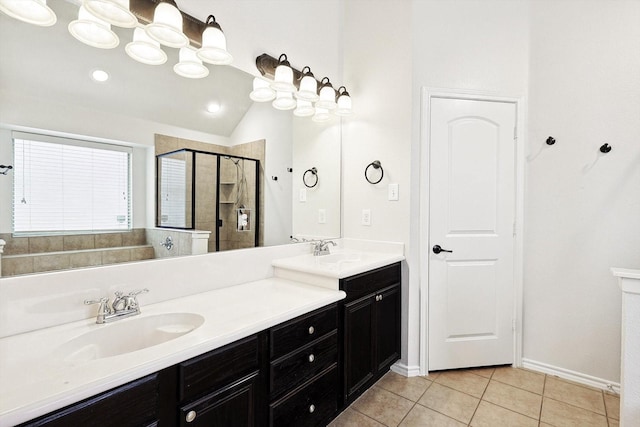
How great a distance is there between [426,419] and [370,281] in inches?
33.9

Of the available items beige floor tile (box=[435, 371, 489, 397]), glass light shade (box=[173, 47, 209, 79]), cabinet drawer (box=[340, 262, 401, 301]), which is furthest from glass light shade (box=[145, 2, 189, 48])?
beige floor tile (box=[435, 371, 489, 397])

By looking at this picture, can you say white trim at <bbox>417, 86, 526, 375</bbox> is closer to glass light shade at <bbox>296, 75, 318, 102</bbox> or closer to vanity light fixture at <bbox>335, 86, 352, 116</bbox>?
vanity light fixture at <bbox>335, 86, 352, 116</bbox>

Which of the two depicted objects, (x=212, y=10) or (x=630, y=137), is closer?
(x=212, y=10)

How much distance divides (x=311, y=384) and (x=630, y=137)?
102 inches

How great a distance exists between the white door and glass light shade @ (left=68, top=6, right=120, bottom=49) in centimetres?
201

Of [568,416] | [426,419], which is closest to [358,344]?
[426,419]

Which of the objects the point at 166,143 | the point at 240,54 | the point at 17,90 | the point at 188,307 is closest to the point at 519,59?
the point at 240,54

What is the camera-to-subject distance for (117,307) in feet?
3.91

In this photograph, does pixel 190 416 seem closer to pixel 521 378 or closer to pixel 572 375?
pixel 521 378

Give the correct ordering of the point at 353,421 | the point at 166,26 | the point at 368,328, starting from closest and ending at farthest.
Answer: the point at 166,26
the point at 353,421
the point at 368,328

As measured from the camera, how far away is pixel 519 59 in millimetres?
2357

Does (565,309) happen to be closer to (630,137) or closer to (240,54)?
(630,137)

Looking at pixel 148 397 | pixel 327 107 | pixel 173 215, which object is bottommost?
pixel 148 397

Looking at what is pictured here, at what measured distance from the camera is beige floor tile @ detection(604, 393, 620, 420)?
6.02 ft
